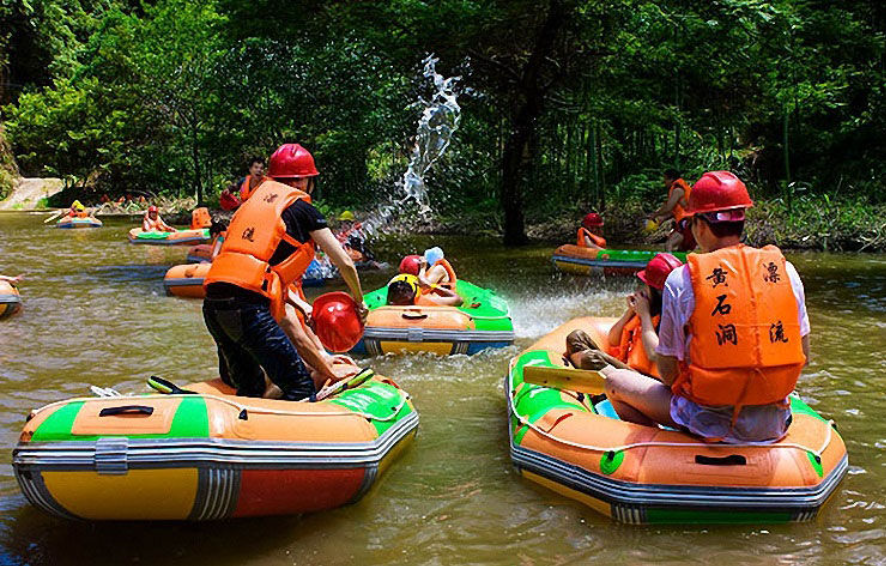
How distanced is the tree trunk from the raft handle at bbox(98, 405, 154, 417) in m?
12.5

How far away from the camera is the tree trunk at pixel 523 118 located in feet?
49.6

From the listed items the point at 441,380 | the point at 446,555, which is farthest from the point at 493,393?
Answer: the point at 446,555

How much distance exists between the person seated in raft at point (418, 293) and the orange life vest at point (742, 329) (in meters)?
4.47

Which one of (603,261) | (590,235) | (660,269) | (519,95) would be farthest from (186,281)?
(519,95)

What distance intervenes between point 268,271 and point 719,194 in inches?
88.3

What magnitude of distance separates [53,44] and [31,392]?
37676 millimetres

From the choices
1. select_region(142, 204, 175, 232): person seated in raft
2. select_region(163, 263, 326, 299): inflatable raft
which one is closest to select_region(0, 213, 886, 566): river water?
select_region(163, 263, 326, 299): inflatable raft

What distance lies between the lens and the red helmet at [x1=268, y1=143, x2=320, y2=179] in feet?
14.4

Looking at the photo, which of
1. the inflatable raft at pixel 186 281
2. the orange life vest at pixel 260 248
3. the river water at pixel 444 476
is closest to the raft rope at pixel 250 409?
the river water at pixel 444 476

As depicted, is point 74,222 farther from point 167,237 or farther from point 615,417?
point 615,417

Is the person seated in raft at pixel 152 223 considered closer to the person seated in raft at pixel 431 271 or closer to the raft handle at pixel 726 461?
the person seated in raft at pixel 431 271

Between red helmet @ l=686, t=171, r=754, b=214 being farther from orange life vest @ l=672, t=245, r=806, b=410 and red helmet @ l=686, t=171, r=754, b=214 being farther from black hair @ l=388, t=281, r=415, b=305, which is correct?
black hair @ l=388, t=281, r=415, b=305

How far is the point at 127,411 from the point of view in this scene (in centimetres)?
345

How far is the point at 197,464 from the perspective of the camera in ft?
11.2
